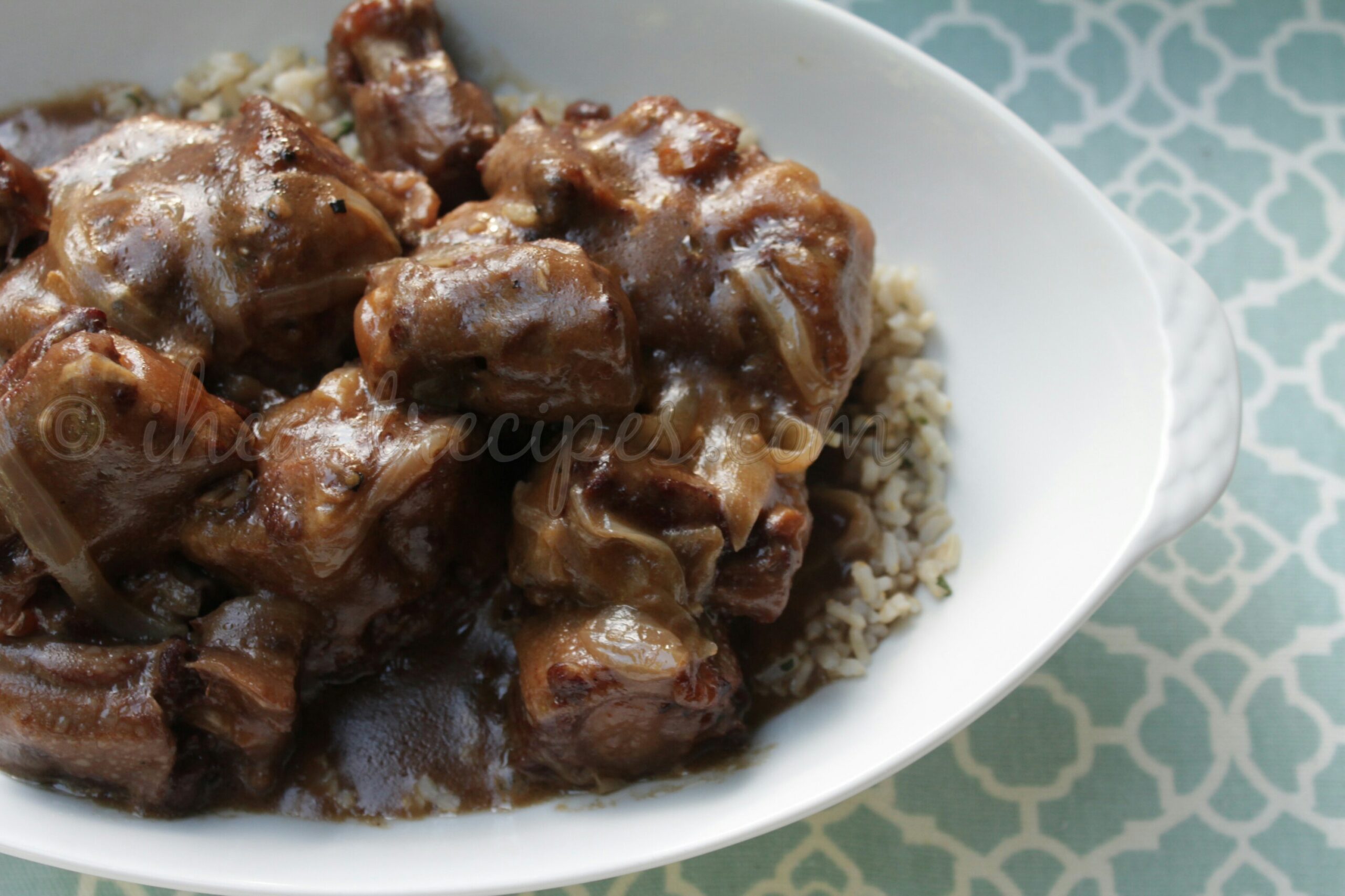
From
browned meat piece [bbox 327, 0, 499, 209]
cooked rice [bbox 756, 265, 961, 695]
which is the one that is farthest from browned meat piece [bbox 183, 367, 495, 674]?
cooked rice [bbox 756, 265, 961, 695]

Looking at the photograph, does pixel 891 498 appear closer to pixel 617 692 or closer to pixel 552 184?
pixel 617 692

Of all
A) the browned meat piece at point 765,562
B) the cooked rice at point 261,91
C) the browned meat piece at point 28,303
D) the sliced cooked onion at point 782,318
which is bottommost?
the browned meat piece at point 765,562

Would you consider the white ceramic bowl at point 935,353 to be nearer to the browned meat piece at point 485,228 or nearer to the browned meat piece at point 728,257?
the browned meat piece at point 728,257

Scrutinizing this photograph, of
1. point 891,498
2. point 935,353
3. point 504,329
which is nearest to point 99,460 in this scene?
point 504,329

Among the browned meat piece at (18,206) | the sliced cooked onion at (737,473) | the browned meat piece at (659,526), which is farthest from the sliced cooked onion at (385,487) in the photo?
the browned meat piece at (18,206)

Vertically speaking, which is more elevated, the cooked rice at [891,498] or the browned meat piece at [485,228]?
the browned meat piece at [485,228]

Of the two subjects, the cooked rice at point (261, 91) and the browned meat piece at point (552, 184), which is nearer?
the browned meat piece at point (552, 184)

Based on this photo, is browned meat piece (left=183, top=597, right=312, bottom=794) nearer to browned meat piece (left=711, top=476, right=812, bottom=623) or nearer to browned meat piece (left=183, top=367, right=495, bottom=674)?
browned meat piece (left=183, top=367, right=495, bottom=674)
